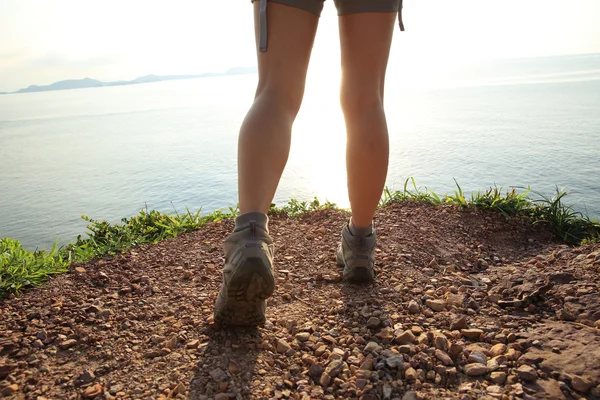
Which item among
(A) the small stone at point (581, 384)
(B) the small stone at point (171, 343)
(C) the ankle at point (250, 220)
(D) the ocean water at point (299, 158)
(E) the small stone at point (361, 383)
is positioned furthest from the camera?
(D) the ocean water at point (299, 158)

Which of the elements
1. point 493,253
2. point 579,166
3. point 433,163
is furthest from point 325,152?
point 493,253

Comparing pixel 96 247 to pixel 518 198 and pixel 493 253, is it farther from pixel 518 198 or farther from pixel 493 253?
pixel 518 198

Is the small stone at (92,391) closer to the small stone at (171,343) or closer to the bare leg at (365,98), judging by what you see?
the small stone at (171,343)

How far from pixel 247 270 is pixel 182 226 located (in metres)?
1.69

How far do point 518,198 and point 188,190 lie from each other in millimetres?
2567

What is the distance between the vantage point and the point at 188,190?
4020mm

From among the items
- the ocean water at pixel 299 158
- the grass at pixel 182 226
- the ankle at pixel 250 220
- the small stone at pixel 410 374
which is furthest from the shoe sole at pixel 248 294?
the ocean water at pixel 299 158

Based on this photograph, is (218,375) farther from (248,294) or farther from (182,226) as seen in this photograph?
(182,226)

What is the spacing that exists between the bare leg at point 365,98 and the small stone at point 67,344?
1.09 m

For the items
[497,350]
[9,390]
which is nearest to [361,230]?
[497,350]

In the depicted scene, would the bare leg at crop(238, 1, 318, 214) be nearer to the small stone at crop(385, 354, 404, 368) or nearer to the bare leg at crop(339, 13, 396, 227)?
the bare leg at crop(339, 13, 396, 227)

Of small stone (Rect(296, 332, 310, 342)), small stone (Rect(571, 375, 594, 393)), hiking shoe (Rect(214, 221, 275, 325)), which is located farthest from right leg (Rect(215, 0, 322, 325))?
small stone (Rect(571, 375, 594, 393))

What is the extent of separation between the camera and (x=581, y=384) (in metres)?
1.17

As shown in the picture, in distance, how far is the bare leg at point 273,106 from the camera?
1403 mm
